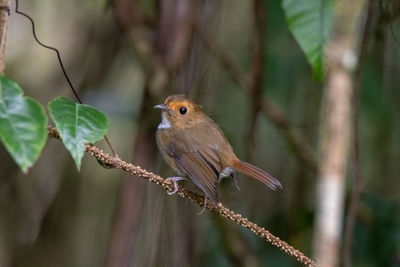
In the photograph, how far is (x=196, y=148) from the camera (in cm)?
307

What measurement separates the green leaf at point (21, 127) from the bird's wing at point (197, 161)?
1.15 meters

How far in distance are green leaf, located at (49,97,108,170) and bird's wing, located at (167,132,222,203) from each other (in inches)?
37.9

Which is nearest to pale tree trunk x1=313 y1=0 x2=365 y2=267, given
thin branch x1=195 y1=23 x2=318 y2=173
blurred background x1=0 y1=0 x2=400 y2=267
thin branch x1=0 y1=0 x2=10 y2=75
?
thin branch x1=0 y1=0 x2=10 y2=75

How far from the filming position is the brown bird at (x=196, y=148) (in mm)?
2803

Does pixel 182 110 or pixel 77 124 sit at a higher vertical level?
pixel 182 110

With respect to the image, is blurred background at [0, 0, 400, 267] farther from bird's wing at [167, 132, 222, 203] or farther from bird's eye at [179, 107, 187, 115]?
bird's wing at [167, 132, 222, 203]

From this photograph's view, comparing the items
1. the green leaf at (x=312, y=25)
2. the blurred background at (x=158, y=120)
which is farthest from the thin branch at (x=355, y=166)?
the blurred background at (x=158, y=120)

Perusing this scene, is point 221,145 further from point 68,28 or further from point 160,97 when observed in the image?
point 68,28

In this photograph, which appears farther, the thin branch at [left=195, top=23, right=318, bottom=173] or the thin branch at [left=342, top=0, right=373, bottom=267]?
the thin branch at [left=195, top=23, right=318, bottom=173]

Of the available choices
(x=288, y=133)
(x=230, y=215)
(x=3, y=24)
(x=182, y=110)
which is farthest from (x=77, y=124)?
(x=288, y=133)

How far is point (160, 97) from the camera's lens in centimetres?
361

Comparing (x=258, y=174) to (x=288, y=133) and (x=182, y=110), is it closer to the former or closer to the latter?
(x=182, y=110)

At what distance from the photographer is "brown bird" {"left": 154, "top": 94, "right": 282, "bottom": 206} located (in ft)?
9.20

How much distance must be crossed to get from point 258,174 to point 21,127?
4.39 ft
